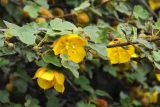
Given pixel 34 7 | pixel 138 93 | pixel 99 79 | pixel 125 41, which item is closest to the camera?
pixel 125 41

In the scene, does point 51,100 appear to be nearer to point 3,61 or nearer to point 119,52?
point 3,61

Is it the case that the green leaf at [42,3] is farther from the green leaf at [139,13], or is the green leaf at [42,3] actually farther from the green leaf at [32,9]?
the green leaf at [139,13]

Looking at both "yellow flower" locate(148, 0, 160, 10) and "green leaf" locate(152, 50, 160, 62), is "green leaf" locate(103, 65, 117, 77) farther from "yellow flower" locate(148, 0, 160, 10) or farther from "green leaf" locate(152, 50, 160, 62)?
"green leaf" locate(152, 50, 160, 62)

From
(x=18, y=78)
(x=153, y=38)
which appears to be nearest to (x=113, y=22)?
(x=18, y=78)

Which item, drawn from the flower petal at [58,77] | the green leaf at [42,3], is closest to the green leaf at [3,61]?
the green leaf at [42,3]

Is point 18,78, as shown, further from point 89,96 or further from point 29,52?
point 29,52

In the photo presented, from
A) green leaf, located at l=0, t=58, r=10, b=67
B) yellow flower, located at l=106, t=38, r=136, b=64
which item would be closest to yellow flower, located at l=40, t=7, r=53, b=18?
green leaf, located at l=0, t=58, r=10, b=67

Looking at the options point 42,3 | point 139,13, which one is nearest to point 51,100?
point 42,3
